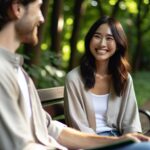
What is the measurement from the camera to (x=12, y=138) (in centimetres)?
249

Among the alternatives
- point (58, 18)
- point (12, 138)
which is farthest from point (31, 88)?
point (58, 18)

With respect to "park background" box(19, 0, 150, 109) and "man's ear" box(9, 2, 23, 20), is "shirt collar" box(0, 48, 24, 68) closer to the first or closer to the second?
"man's ear" box(9, 2, 23, 20)

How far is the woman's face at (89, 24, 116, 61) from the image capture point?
431 cm

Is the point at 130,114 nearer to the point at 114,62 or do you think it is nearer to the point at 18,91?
the point at 114,62

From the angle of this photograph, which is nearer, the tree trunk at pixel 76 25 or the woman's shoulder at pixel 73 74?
the woman's shoulder at pixel 73 74

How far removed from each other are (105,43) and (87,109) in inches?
23.4

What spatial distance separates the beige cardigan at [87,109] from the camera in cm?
426

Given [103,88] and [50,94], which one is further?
[50,94]

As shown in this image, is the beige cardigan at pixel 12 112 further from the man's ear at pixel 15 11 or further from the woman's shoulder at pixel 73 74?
the woman's shoulder at pixel 73 74

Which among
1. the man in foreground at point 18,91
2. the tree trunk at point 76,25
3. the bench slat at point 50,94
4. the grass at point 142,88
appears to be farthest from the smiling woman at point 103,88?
the grass at point 142,88

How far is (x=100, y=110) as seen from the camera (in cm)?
432

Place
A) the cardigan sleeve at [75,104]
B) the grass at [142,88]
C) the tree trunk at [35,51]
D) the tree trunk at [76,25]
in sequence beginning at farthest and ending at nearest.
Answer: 1. the grass at [142,88]
2. the tree trunk at [76,25]
3. the tree trunk at [35,51]
4. the cardigan sleeve at [75,104]

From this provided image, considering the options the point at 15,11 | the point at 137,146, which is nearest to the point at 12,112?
the point at 15,11

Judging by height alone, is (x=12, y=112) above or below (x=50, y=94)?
above
